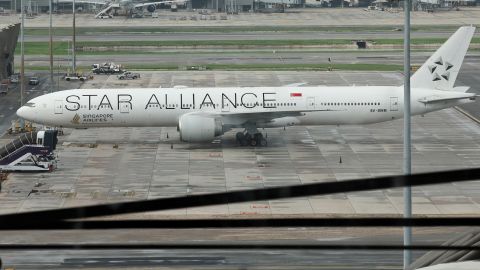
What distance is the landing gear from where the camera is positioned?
2692 inches

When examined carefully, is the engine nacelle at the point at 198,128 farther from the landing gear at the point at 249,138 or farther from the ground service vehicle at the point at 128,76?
the ground service vehicle at the point at 128,76

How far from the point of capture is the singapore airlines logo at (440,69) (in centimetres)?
6944

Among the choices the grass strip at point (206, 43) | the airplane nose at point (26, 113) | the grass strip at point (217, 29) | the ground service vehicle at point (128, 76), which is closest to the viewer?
the airplane nose at point (26, 113)

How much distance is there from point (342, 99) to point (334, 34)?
320 ft

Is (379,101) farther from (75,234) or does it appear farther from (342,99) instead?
(75,234)

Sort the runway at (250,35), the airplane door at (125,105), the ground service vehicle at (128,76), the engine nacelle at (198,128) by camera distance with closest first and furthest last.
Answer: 1. the engine nacelle at (198,128)
2. the airplane door at (125,105)
3. the ground service vehicle at (128,76)
4. the runway at (250,35)

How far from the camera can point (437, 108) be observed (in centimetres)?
6850

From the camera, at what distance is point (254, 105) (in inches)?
2712

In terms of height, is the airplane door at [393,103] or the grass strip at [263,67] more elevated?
the grass strip at [263,67]

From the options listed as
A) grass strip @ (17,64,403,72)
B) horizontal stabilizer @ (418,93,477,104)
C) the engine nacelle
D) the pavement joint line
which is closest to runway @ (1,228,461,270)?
the engine nacelle

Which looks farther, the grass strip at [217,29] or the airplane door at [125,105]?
the grass strip at [217,29]

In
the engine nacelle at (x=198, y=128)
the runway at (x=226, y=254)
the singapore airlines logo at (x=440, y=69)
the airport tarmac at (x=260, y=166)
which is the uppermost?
the singapore airlines logo at (x=440, y=69)

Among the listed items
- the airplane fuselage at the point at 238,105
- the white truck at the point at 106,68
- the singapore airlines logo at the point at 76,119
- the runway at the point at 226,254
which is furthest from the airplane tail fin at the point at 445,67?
the white truck at the point at 106,68

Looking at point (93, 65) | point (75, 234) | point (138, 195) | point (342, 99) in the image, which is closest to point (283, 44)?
point (93, 65)
